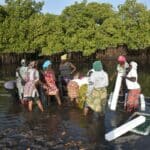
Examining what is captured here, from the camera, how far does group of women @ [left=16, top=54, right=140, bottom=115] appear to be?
11648 mm

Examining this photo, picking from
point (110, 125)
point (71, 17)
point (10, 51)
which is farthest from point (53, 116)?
point (71, 17)

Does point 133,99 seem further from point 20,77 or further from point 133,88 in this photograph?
point 20,77

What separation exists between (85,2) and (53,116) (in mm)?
52405

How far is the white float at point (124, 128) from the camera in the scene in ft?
34.8

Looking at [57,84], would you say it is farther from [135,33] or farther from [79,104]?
[135,33]

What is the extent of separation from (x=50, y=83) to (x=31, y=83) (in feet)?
2.55

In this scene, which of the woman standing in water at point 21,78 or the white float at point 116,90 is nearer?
the white float at point 116,90

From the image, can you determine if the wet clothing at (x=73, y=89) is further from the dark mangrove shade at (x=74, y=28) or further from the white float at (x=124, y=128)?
the dark mangrove shade at (x=74, y=28)

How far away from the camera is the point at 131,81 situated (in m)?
12.8

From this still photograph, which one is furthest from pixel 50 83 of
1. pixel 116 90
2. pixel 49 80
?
pixel 116 90

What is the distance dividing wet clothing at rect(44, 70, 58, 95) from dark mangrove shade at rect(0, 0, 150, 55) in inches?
1559

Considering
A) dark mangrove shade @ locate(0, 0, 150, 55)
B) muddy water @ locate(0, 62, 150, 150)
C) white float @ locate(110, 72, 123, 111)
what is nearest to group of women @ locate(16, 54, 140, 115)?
white float @ locate(110, 72, 123, 111)

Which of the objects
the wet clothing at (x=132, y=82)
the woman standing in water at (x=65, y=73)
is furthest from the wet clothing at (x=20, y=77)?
the wet clothing at (x=132, y=82)

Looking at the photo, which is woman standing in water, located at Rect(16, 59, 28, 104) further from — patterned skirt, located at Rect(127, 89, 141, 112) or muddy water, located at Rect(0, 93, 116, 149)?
patterned skirt, located at Rect(127, 89, 141, 112)
